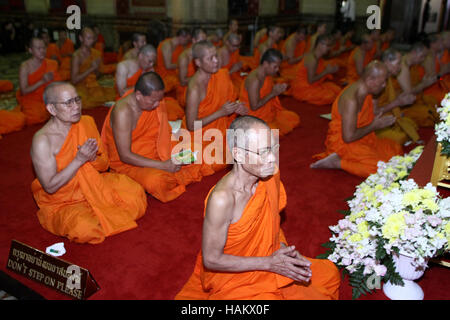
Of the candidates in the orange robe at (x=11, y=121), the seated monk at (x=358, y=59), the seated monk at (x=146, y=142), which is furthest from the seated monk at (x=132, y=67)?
the seated monk at (x=358, y=59)

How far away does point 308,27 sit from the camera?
14.3 meters

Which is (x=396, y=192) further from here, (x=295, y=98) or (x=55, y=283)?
(x=295, y=98)

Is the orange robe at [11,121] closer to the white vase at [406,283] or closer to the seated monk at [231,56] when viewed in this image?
the seated monk at [231,56]

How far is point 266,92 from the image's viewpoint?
5.87 m

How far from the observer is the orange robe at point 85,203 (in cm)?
330

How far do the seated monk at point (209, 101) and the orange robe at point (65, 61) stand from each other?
16.6 ft

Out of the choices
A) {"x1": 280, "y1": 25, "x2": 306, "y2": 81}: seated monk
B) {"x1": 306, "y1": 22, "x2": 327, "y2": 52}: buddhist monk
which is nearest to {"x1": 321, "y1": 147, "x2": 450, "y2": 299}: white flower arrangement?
{"x1": 280, "y1": 25, "x2": 306, "y2": 81}: seated monk

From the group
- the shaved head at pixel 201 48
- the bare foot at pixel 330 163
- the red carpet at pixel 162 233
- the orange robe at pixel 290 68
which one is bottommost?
the red carpet at pixel 162 233

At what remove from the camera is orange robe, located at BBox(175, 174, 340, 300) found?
7.55 feet

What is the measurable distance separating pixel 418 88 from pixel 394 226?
4430 millimetres

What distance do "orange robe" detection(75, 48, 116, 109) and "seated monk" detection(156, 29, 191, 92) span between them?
1096 mm

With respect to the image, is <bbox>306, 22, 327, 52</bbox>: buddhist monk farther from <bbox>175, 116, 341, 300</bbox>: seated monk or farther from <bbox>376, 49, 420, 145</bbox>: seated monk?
<bbox>175, 116, 341, 300</bbox>: seated monk

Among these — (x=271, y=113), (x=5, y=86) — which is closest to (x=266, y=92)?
(x=271, y=113)
